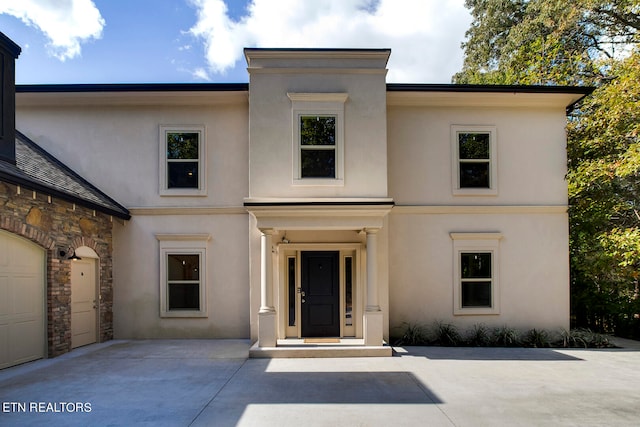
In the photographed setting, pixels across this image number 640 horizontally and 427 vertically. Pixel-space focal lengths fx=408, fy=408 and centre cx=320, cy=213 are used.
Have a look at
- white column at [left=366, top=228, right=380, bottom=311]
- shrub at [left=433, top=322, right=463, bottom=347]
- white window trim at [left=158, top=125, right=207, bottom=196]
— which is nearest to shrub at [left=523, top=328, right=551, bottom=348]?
shrub at [left=433, top=322, right=463, bottom=347]

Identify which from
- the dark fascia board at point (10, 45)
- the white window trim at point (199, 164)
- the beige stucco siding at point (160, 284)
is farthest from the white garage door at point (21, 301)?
the dark fascia board at point (10, 45)

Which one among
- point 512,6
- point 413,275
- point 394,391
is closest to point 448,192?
point 413,275

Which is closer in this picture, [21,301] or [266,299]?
[21,301]

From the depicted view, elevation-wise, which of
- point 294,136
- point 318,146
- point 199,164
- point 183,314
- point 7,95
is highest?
point 7,95

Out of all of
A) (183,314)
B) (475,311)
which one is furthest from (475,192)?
(183,314)

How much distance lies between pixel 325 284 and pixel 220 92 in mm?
5477

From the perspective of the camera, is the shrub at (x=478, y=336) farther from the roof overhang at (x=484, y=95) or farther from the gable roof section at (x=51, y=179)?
the gable roof section at (x=51, y=179)

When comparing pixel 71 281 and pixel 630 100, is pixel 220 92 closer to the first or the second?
pixel 71 281

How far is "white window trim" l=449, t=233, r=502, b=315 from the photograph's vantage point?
33.6ft

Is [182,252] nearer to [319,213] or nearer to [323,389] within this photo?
[319,213]

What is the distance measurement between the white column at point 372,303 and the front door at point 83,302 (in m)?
6.47

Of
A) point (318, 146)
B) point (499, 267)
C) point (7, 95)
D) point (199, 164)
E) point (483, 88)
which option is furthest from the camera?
point (199, 164)

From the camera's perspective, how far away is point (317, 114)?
9484 millimetres

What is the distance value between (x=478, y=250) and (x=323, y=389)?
233 inches
